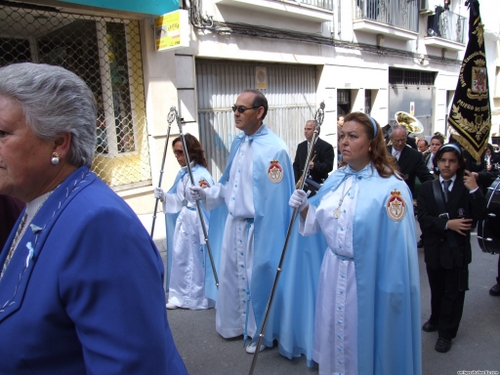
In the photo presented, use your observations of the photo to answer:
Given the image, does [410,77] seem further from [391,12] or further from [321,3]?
[321,3]

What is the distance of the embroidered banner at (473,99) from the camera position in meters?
4.52

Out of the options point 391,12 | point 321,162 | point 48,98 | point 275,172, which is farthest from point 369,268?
point 391,12

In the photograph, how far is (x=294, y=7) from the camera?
8.45 metres

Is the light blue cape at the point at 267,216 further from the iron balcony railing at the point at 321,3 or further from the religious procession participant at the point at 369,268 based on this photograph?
the iron balcony railing at the point at 321,3

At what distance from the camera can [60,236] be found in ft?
3.52

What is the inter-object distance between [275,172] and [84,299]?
237cm

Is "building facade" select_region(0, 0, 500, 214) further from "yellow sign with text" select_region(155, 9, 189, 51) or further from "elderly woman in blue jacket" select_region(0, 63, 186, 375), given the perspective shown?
"elderly woman in blue jacket" select_region(0, 63, 186, 375)

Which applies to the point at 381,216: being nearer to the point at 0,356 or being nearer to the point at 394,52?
the point at 0,356

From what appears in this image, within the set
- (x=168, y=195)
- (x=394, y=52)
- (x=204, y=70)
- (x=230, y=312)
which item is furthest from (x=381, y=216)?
(x=394, y=52)

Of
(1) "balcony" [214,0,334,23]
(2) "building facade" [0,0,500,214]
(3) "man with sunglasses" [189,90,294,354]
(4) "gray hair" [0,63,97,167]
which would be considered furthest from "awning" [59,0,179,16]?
(4) "gray hair" [0,63,97,167]

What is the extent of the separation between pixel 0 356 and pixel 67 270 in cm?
32

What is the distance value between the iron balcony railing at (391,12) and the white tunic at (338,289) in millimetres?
9466

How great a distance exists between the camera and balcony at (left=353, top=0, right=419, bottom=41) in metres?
10.8

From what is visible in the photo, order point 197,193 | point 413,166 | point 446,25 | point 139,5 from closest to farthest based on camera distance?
1. point 197,193
2. point 413,166
3. point 139,5
4. point 446,25
